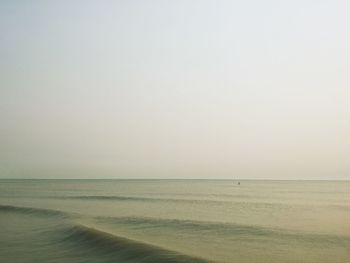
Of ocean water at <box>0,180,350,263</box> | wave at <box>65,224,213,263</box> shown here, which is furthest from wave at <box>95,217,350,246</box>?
wave at <box>65,224,213,263</box>

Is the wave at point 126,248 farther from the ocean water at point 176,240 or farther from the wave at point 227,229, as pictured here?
the wave at point 227,229

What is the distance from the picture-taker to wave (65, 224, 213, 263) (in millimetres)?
16391

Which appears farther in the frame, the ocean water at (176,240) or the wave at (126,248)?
the ocean water at (176,240)

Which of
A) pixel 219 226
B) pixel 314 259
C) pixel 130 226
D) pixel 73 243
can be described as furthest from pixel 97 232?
pixel 314 259

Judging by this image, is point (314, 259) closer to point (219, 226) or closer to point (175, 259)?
point (175, 259)

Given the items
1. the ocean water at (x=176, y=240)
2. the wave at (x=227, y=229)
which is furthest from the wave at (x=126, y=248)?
the wave at (x=227, y=229)

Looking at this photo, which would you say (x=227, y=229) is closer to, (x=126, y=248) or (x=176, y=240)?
(x=176, y=240)

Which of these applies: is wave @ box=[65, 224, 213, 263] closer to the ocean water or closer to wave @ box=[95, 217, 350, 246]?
the ocean water

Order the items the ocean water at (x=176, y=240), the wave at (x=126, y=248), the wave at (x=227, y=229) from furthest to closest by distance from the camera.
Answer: the wave at (x=227, y=229)
the ocean water at (x=176, y=240)
the wave at (x=126, y=248)

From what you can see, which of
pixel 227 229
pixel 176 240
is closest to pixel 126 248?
pixel 176 240

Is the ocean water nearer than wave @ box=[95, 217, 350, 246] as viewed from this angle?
Yes

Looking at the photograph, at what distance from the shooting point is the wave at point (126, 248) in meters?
16.4

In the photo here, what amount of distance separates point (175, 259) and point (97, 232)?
297 inches

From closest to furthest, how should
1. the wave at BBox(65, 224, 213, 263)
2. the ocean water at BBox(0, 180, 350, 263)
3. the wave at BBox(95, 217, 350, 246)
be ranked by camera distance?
the wave at BBox(65, 224, 213, 263)
the ocean water at BBox(0, 180, 350, 263)
the wave at BBox(95, 217, 350, 246)
